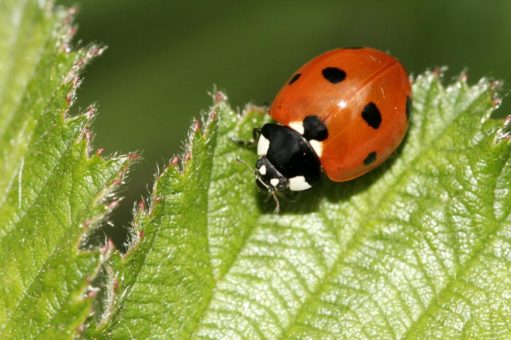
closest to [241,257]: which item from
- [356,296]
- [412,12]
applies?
[356,296]

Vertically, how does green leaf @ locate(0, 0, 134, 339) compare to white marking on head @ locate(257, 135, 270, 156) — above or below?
below

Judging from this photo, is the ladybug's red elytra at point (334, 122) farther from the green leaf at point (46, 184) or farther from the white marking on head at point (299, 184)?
the green leaf at point (46, 184)

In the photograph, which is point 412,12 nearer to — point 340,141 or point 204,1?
point 204,1

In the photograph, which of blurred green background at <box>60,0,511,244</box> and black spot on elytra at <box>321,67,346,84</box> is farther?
blurred green background at <box>60,0,511,244</box>

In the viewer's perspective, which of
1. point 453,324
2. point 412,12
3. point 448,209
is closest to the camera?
point 453,324

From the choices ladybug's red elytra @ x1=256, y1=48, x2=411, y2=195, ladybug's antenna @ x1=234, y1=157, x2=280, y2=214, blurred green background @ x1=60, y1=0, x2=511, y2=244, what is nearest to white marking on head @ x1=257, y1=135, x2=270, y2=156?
ladybug's red elytra @ x1=256, y1=48, x2=411, y2=195

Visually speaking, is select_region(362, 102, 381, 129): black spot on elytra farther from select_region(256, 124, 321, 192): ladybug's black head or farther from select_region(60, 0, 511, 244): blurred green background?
select_region(60, 0, 511, 244): blurred green background

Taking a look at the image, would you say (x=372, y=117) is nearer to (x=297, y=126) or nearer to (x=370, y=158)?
(x=370, y=158)

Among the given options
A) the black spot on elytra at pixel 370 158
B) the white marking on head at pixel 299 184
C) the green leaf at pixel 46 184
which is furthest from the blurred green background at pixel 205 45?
the black spot on elytra at pixel 370 158
